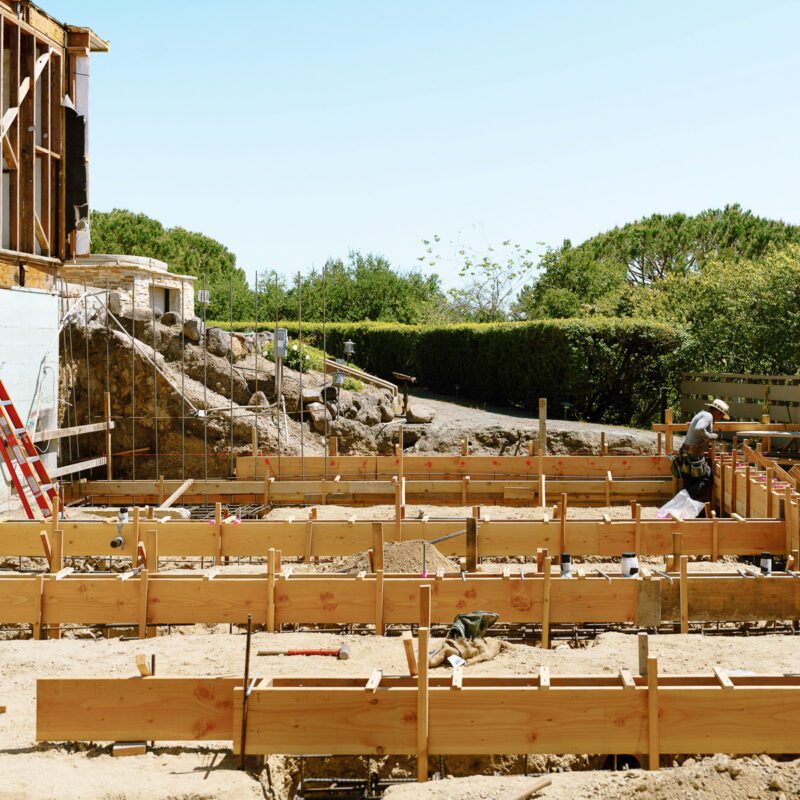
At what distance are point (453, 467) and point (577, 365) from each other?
9362mm

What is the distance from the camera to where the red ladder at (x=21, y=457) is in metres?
12.2

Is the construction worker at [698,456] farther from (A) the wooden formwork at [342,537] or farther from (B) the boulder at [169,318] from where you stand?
(B) the boulder at [169,318]

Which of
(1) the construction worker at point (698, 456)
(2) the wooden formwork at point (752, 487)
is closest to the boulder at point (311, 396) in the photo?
Answer: (1) the construction worker at point (698, 456)

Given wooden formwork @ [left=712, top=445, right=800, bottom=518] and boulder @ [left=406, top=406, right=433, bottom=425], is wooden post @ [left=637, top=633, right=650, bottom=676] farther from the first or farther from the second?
boulder @ [left=406, top=406, right=433, bottom=425]

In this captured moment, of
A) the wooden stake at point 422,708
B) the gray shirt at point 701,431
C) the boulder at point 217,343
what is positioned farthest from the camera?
the boulder at point 217,343

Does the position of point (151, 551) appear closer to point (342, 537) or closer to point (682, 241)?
point (342, 537)

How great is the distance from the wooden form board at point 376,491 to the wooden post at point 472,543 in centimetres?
402

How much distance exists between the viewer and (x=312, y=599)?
785 cm

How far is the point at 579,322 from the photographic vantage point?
23.8 meters

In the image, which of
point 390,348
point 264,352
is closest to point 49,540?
point 264,352

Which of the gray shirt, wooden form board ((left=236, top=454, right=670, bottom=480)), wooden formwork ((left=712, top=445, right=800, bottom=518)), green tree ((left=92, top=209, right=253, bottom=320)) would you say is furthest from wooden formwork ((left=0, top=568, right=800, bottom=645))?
green tree ((left=92, top=209, right=253, bottom=320))

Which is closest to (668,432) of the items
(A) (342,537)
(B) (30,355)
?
(A) (342,537)

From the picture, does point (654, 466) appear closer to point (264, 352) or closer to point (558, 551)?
point (558, 551)

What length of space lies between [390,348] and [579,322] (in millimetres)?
8553
